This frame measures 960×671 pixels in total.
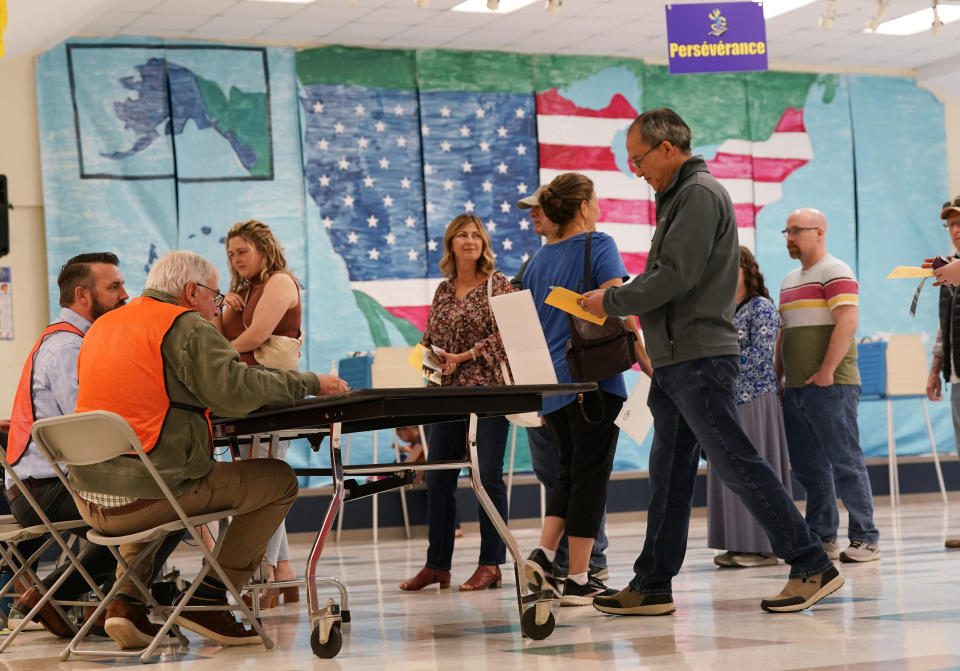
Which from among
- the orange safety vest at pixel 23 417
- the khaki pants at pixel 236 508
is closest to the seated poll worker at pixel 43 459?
the orange safety vest at pixel 23 417

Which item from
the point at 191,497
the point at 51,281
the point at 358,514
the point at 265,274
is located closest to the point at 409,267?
the point at 358,514

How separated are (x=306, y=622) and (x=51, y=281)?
5292 mm

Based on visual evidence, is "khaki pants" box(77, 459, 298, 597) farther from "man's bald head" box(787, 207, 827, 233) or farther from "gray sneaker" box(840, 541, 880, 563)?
"man's bald head" box(787, 207, 827, 233)

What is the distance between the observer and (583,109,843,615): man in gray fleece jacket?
3631 mm

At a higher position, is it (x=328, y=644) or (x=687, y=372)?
(x=687, y=372)

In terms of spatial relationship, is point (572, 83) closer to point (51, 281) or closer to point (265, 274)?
point (51, 281)

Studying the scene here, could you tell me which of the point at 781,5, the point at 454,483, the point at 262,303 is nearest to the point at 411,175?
the point at 781,5

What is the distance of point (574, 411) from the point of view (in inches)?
167

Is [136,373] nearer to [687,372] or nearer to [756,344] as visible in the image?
[687,372]

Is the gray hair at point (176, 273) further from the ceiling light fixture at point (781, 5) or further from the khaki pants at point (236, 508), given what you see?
the ceiling light fixture at point (781, 5)

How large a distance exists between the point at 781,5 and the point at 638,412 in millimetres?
5935

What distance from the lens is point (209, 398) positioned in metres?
3.34

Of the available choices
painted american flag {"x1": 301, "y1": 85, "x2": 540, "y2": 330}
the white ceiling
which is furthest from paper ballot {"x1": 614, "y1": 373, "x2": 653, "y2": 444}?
painted american flag {"x1": 301, "y1": 85, "x2": 540, "y2": 330}

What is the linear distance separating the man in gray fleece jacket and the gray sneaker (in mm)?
1777
